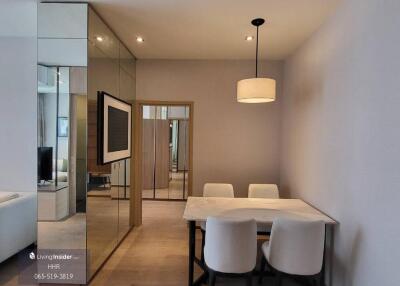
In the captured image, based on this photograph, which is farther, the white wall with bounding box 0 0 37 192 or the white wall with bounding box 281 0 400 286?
the white wall with bounding box 0 0 37 192

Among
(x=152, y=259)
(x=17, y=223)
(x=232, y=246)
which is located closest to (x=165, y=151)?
(x=152, y=259)

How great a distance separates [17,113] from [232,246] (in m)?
3.29

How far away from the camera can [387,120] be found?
1696mm

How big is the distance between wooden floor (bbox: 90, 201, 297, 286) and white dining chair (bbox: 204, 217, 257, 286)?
73 cm

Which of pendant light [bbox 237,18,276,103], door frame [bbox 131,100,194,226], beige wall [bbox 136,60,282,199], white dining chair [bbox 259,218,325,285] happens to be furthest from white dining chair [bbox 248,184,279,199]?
pendant light [bbox 237,18,276,103]

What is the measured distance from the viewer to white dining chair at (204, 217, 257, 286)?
6.95 feet

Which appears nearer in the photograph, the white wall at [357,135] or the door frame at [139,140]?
the white wall at [357,135]

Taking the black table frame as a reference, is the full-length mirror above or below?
above

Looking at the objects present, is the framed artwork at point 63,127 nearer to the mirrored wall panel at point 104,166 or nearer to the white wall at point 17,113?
the mirrored wall panel at point 104,166

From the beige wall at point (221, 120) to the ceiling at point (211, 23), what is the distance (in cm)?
38

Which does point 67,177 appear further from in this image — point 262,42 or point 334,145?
point 262,42

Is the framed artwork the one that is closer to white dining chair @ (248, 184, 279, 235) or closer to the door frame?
the door frame

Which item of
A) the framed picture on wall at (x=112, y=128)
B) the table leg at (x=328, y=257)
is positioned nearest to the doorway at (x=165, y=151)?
the framed picture on wall at (x=112, y=128)

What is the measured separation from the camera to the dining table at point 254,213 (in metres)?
2.52
